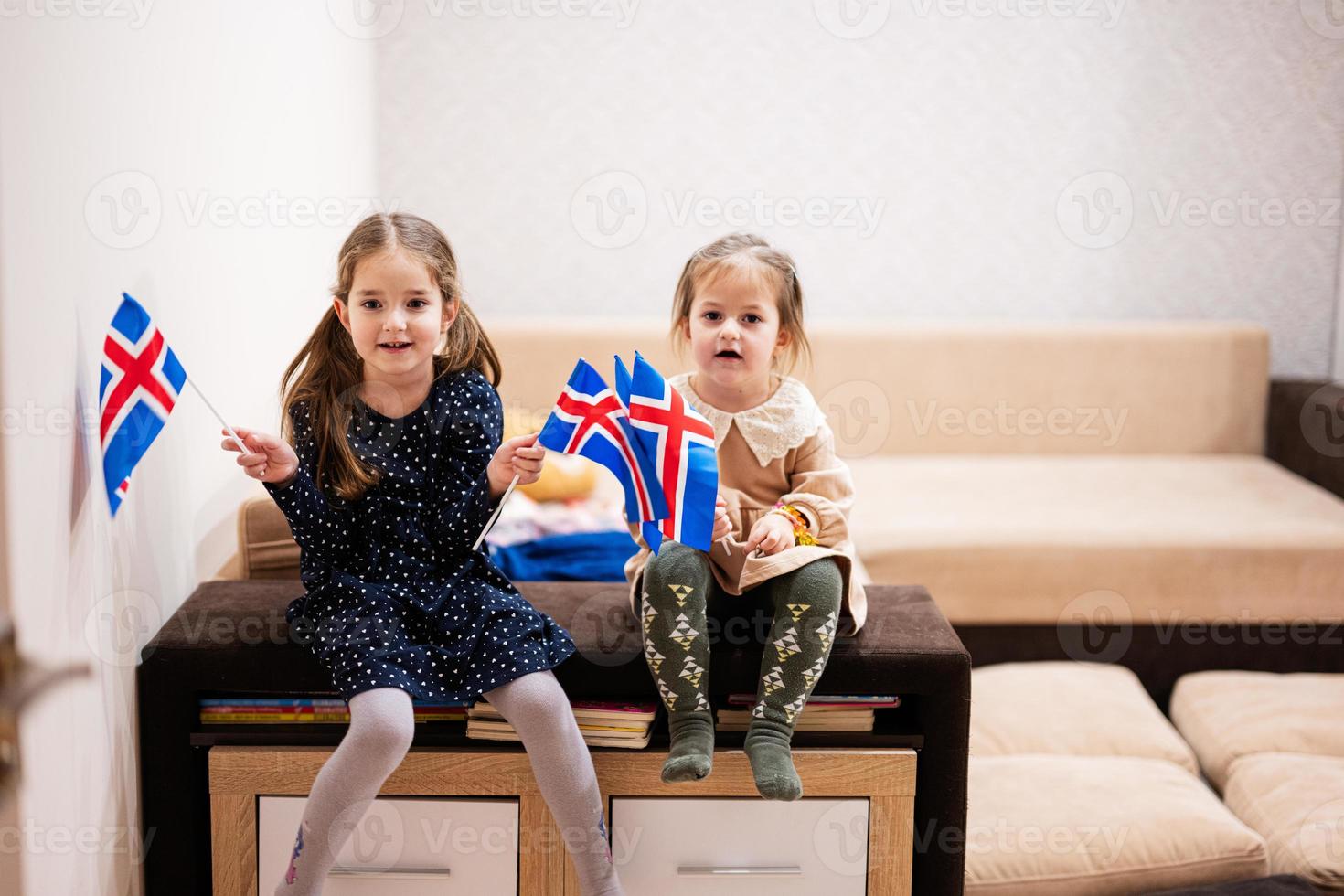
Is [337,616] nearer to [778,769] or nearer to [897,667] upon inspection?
[778,769]

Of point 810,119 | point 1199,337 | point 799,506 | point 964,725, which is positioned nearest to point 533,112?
point 810,119

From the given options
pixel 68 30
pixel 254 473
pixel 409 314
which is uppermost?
pixel 68 30

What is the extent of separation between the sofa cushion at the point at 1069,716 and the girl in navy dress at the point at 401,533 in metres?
1.02

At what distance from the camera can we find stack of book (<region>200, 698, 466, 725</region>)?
5.75 feet

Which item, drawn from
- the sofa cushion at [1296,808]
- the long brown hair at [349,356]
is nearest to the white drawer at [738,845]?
the long brown hair at [349,356]

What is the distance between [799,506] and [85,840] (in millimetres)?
1001

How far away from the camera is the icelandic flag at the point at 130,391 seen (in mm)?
1550

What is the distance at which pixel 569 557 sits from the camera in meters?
2.41

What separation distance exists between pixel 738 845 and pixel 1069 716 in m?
0.95

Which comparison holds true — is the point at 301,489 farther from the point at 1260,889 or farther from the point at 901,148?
the point at 901,148

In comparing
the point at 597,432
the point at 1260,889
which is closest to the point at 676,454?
the point at 597,432

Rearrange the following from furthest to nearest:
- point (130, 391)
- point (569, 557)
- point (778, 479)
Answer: point (569, 557)
point (778, 479)
point (130, 391)

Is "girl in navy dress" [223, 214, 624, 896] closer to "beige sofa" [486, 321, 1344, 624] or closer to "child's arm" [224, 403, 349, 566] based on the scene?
"child's arm" [224, 403, 349, 566]

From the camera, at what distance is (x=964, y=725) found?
5.82ft
